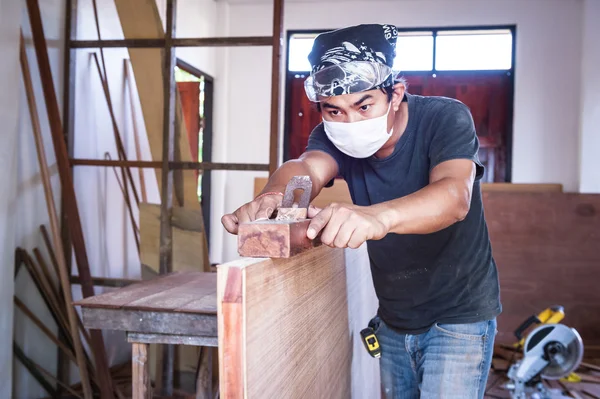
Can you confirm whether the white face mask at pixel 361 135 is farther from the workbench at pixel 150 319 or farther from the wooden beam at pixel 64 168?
the wooden beam at pixel 64 168

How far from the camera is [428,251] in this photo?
156 centimetres

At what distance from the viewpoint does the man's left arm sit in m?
0.99

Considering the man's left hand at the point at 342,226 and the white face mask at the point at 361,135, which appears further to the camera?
the white face mask at the point at 361,135

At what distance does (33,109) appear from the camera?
2.92 meters

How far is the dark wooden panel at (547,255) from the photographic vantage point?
16.7 feet

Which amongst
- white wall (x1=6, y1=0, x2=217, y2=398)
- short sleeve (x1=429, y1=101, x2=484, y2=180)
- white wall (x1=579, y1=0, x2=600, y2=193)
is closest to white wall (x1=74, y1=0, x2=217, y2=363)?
white wall (x1=6, y1=0, x2=217, y2=398)

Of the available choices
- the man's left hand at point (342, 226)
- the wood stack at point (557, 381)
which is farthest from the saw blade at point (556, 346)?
the man's left hand at point (342, 226)

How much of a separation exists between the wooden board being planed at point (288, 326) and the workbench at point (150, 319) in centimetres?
44

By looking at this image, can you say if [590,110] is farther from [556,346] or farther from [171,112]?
[171,112]

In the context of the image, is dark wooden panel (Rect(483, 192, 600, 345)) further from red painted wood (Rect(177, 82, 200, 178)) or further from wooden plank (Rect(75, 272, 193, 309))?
wooden plank (Rect(75, 272, 193, 309))

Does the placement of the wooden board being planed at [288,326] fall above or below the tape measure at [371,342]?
above

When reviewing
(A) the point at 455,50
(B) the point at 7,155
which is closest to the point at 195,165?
(B) the point at 7,155

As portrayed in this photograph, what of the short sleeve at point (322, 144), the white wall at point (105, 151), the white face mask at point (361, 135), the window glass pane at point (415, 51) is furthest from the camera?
the window glass pane at point (415, 51)

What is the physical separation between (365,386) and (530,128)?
14.6 feet
